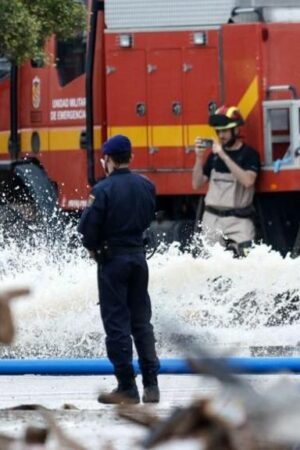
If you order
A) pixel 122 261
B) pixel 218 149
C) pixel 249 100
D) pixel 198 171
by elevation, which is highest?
pixel 249 100

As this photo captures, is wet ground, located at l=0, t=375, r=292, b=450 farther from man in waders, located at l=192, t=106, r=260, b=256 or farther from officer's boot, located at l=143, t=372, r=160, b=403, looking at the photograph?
man in waders, located at l=192, t=106, r=260, b=256

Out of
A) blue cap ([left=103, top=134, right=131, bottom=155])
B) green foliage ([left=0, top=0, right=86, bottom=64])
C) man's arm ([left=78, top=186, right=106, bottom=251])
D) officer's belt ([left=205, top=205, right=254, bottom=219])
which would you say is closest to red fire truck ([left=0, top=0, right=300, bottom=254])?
officer's belt ([left=205, top=205, right=254, bottom=219])

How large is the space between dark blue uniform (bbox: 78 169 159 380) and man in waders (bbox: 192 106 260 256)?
596 cm

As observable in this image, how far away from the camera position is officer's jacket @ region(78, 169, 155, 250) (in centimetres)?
805

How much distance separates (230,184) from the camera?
47.2ft

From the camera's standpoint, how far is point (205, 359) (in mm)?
2283

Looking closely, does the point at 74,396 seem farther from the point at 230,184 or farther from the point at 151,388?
the point at 230,184

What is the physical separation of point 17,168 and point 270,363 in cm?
732

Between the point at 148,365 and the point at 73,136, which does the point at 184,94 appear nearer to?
the point at 73,136

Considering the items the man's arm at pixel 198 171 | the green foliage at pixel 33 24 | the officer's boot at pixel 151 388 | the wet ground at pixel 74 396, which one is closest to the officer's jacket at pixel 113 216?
the officer's boot at pixel 151 388

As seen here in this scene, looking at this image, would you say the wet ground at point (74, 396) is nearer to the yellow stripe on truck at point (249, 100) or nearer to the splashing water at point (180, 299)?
the splashing water at point (180, 299)

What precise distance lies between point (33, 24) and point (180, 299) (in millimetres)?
2606

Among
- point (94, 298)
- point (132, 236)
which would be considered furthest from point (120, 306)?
point (94, 298)

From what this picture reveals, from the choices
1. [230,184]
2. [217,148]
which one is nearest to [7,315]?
[217,148]
